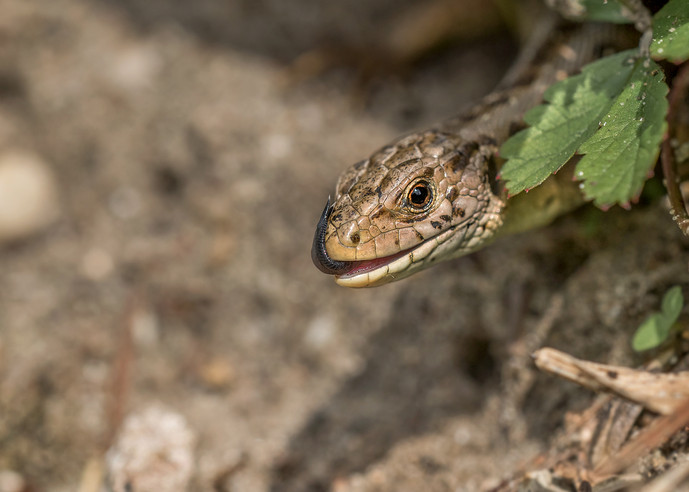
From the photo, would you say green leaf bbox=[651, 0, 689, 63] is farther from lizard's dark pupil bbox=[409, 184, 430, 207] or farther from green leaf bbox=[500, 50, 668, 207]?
lizard's dark pupil bbox=[409, 184, 430, 207]

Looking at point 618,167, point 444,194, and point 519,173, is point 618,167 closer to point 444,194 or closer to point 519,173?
point 519,173

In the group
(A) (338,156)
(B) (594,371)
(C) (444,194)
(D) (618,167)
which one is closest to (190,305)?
(A) (338,156)

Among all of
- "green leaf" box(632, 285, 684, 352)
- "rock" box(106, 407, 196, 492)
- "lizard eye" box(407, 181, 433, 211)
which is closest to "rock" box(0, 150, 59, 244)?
"rock" box(106, 407, 196, 492)

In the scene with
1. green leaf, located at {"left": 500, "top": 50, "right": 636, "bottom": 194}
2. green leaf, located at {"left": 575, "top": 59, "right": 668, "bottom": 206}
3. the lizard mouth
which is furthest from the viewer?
the lizard mouth

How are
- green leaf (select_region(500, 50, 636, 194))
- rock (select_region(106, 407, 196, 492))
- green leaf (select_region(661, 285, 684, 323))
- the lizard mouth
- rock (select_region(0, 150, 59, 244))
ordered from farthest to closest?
1. rock (select_region(0, 150, 59, 244))
2. rock (select_region(106, 407, 196, 492))
3. the lizard mouth
4. green leaf (select_region(661, 285, 684, 323))
5. green leaf (select_region(500, 50, 636, 194))

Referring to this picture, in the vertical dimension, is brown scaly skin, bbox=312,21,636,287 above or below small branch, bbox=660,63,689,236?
above

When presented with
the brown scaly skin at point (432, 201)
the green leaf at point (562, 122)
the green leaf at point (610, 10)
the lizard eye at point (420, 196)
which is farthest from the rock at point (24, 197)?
the green leaf at point (610, 10)

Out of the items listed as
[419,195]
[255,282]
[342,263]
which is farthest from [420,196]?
[255,282]
